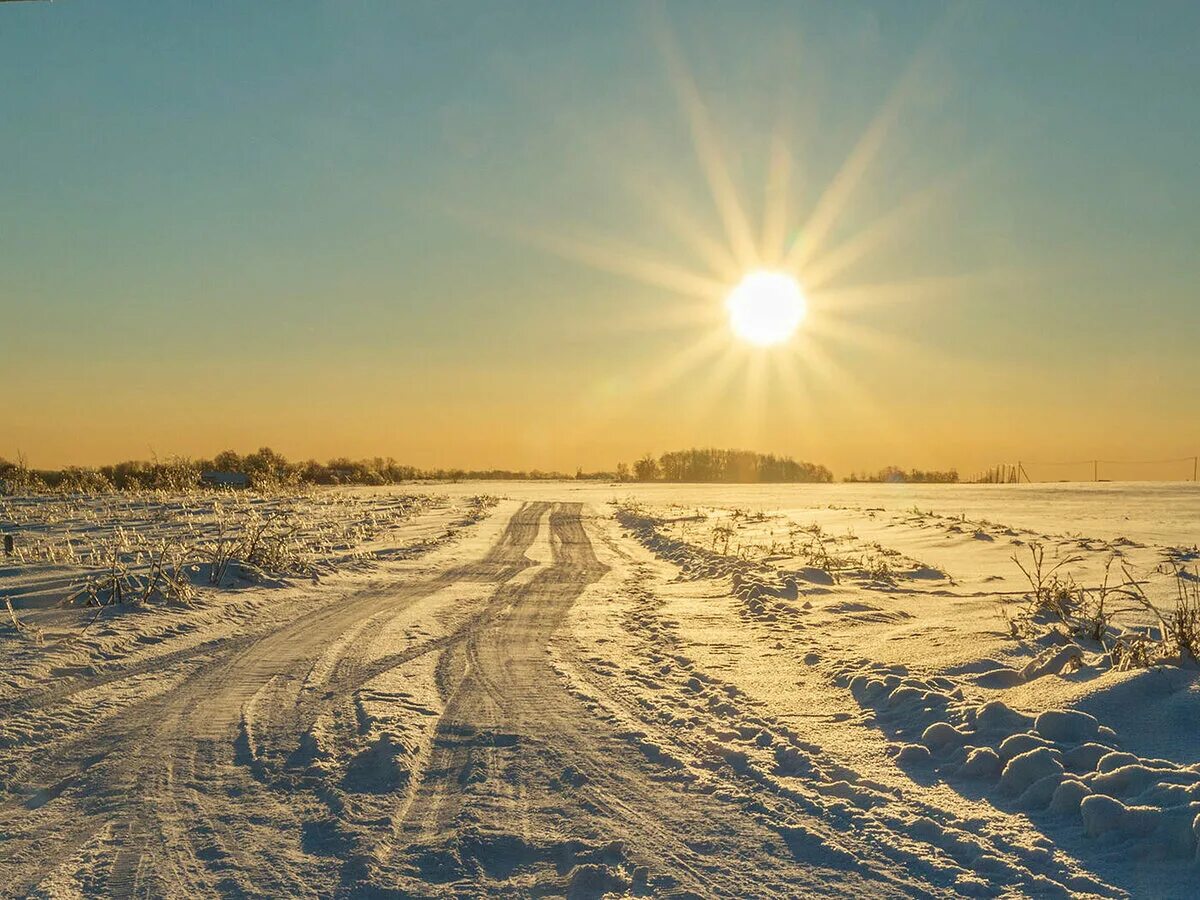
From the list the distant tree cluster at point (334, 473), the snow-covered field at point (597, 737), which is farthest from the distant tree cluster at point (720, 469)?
the snow-covered field at point (597, 737)

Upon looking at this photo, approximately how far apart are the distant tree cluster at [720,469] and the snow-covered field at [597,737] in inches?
2463

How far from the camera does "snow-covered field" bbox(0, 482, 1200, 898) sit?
365 cm

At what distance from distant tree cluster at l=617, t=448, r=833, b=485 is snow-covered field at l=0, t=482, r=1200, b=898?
6255 centimetres

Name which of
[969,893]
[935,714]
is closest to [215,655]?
[935,714]

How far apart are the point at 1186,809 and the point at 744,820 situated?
1913mm

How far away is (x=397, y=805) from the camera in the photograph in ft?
14.3

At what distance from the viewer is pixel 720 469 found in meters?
76.8

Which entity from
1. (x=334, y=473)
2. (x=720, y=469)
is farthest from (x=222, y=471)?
(x=720, y=469)

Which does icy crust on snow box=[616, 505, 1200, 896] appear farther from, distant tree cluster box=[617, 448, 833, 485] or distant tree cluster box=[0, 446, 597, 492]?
distant tree cluster box=[617, 448, 833, 485]

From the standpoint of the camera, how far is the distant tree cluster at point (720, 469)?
7475cm

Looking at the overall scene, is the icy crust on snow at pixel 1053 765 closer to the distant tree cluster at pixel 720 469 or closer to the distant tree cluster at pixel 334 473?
the distant tree cluster at pixel 334 473

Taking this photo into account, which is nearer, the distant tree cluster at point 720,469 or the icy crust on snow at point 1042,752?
the icy crust on snow at point 1042,752

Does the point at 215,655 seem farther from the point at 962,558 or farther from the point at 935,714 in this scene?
the point at 962,558

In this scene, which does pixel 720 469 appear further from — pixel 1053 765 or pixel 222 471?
pixel 1053 765
